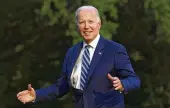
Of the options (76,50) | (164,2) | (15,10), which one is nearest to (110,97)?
(76,50)

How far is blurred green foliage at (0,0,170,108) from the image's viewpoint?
10.9m

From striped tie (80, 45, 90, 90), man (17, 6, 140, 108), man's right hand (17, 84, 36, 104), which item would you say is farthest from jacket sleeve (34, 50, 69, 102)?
striped tie (80, 45, 90, 90)

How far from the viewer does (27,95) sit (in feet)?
10.9

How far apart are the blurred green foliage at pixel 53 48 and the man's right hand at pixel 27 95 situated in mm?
7135

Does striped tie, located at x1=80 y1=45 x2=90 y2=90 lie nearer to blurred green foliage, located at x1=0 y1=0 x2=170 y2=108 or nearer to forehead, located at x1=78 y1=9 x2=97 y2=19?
forehead, located at x1=78 y1=9 x2=97 y2=19

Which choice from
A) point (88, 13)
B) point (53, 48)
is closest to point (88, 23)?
point (88, 13)

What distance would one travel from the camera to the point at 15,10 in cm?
1093

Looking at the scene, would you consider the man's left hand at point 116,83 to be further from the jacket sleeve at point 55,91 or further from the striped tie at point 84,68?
the jacket sleeve at point 55,91

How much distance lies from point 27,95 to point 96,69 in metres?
0.57

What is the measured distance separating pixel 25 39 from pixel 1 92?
4.32ft

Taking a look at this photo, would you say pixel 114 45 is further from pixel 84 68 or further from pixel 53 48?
pixel 53 48

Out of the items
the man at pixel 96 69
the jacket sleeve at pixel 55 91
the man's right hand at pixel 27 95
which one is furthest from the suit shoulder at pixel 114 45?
the man's right hand at pixel 27 95

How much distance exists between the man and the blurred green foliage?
7.32 metres

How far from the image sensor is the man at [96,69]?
3.03m
